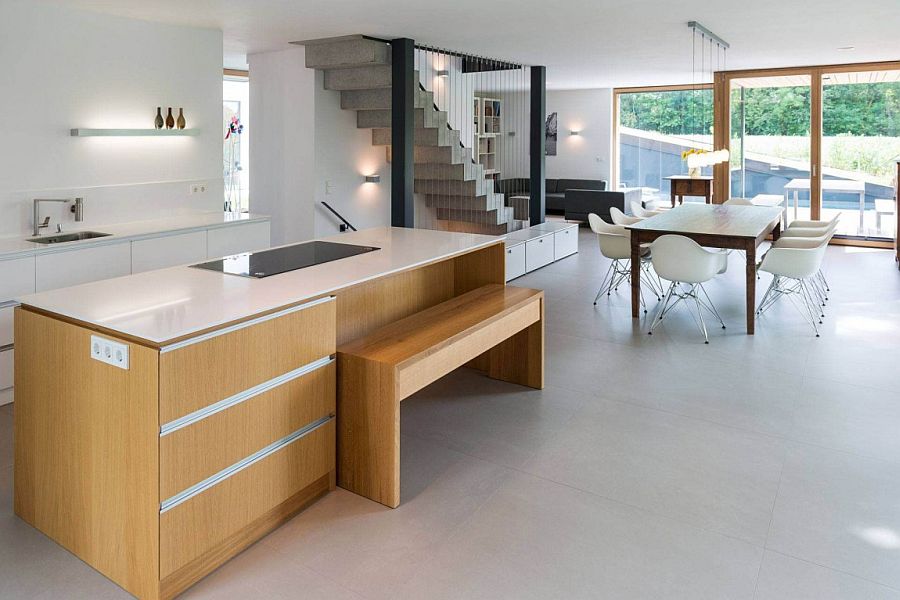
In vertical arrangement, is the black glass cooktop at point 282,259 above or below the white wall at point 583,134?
below

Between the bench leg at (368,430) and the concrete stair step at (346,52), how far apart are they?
4.68m

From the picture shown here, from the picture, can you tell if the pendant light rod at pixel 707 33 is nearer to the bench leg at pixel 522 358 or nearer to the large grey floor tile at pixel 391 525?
the bench leg at pixel 522 358

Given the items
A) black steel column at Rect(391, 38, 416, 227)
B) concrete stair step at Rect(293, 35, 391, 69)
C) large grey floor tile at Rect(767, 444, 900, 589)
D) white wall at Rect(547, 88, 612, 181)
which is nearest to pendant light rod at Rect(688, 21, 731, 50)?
black steel column at Rect(391, 38, 416, 227)

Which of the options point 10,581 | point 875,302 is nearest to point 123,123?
point 10,581

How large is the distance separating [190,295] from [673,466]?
233cm

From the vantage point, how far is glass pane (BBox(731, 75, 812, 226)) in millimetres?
10422

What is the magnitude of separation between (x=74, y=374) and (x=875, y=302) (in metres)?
→ 6.91

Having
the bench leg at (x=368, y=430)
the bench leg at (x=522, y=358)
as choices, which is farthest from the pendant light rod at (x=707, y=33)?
the bench leg at (x=368, y=430)

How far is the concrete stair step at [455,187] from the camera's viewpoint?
857 cm

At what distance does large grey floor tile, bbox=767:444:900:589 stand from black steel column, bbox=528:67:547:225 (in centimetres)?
663

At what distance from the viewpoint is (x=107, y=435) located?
2363 millimetres

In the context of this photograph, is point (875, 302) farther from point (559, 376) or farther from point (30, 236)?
point (30, 236)

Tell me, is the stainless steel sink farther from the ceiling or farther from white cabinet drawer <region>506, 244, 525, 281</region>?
white cabinet drawer <region>506, 244, 525, 281</region>

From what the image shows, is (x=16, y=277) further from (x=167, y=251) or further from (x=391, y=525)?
(x=391, y=525)
